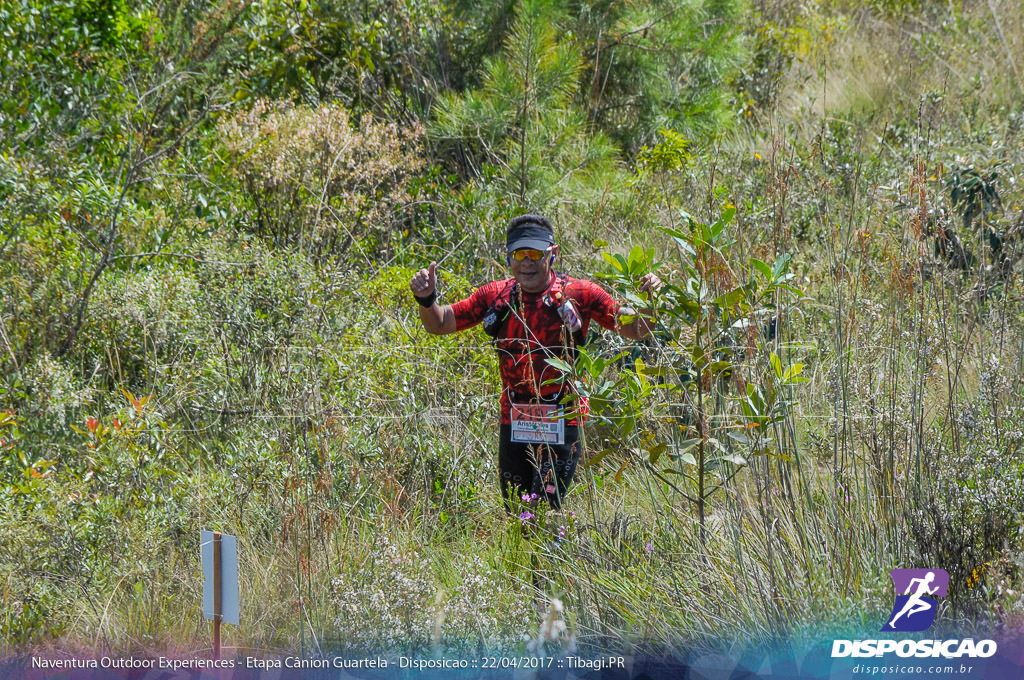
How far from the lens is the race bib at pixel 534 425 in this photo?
3816 millimetres

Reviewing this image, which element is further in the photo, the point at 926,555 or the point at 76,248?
the point at 76,248

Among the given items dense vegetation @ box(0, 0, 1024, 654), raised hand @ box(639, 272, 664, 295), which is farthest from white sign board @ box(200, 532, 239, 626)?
raised hand @ box(639, 272, 664, 295)

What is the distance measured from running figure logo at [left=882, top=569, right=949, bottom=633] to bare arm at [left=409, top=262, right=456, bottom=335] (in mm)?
2099

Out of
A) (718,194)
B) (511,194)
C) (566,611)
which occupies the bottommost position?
(566,611)

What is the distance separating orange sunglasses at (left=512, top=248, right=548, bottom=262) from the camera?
156 inches

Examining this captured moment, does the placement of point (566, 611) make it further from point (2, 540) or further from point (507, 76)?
point (507, 76)

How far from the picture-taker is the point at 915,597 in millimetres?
2916

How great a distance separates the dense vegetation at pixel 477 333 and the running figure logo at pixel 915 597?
0.16 feet

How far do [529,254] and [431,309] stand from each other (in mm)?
516

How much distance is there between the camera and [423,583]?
3.50m

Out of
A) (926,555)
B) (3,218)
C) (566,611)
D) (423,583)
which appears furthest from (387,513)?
(3,218)

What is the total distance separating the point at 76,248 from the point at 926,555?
226 inches

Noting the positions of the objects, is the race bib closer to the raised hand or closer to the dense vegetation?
the dense vegetation

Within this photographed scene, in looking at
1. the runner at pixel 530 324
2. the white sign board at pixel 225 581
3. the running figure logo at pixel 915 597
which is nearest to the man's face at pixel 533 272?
the runner at pixel 530 324
